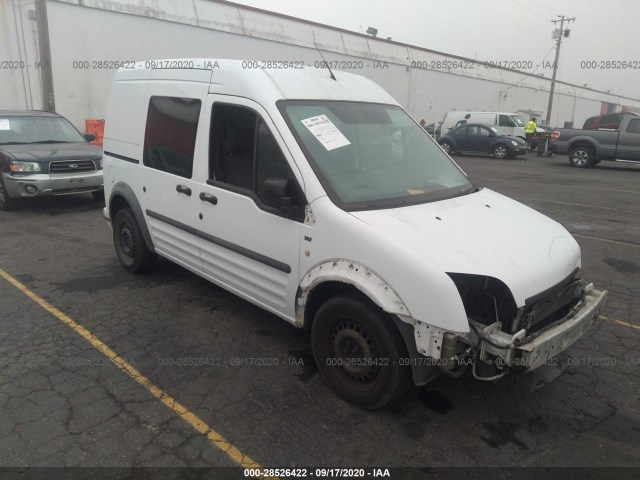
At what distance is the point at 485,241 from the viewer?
2895 mm

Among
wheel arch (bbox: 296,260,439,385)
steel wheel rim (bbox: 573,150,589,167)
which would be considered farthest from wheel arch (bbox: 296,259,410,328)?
steel wheel rim (bbox: 573,150,589,167)

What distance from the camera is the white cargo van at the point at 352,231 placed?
264 cm

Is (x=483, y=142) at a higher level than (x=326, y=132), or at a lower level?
lower

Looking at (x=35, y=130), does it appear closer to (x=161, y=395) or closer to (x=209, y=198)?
(x=209, y=198)

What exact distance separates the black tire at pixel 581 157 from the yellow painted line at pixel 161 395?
730 inches

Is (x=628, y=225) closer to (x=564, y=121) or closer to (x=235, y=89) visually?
(x=235, y=89)

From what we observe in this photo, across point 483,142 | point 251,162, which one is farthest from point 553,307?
point 483,142

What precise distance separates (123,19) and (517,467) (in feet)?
66.6

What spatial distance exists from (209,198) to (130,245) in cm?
188

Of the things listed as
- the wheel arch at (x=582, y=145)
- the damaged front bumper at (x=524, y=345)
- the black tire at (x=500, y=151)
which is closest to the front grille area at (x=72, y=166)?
the damaged front bumper at (x=524, y=345)

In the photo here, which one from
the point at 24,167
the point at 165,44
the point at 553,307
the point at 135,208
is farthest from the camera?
the point at 165,44

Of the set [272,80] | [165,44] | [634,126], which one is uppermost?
[165,44]

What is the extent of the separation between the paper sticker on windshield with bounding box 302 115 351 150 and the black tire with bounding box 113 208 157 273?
252 cm

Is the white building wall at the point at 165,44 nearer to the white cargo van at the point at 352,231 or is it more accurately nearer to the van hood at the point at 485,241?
the white cargo van at the point at 352,231
